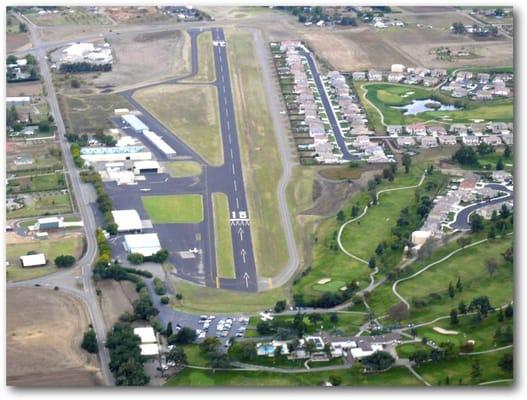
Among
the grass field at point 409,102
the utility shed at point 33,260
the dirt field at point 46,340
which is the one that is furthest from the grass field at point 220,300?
the grass field at point 409,102

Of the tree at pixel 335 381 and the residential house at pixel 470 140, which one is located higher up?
the residential house at pixel 470 140

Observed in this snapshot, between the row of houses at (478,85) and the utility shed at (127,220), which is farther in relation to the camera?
the row of houses at (478,85)

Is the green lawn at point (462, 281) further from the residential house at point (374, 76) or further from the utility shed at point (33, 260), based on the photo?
the residential house at point (374, 76)

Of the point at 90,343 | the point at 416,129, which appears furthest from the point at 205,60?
the point at 90,343

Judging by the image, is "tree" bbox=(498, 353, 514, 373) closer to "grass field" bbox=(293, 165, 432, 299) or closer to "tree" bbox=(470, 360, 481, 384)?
"tree" bbox=(470, 360, 481, 384)

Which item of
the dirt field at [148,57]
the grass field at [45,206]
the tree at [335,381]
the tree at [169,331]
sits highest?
the dirt field at [148,57]

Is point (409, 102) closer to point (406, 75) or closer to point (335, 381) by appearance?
point (406, 75)

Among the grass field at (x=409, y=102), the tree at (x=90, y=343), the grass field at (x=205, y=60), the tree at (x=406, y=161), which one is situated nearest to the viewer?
the tree at (x=90, y=343)
